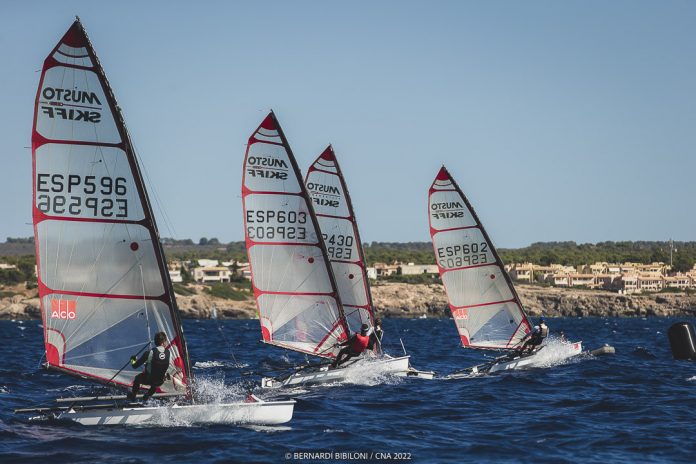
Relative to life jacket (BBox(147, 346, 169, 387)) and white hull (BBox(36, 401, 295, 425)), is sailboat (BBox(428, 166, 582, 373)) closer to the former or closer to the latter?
white hull (BBox(36, 401, 295, 425))

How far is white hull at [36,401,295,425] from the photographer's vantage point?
750 inches

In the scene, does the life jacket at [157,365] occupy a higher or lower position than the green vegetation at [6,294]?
higher

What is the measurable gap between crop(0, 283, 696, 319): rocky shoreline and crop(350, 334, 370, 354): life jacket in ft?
368

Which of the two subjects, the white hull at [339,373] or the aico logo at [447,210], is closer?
the white hull at [339,373]

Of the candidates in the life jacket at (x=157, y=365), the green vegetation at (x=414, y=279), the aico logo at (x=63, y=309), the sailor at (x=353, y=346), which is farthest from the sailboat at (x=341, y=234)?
the green vegetation at (x=414, y=279)

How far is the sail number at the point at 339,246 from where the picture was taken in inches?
1341

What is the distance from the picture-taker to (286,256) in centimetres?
2975

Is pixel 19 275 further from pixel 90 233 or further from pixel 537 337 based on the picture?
pixel 90 233

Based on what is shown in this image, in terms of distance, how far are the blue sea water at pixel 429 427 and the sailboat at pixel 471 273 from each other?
4.22 m

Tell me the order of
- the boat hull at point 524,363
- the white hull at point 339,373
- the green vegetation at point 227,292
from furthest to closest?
1. the green vegetation at point 227,292
2. the boat hull at point 524,363
3. the white hull at point 339,373

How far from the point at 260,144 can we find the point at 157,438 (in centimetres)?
1301

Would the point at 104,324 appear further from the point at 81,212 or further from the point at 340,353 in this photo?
the point at 340,353

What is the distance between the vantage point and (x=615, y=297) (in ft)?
534

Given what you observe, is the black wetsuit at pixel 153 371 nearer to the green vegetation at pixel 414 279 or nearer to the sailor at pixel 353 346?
the sailor at pixel 353 346
